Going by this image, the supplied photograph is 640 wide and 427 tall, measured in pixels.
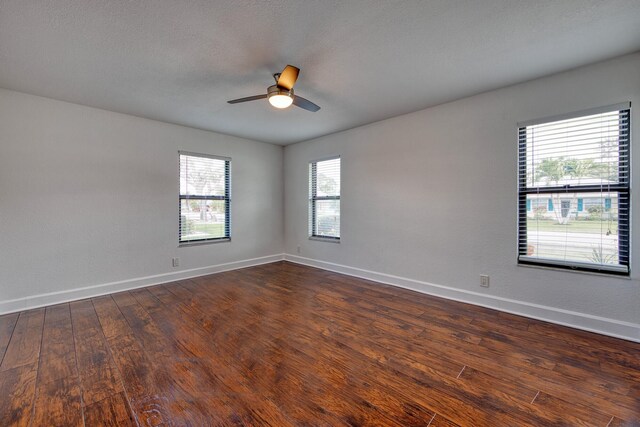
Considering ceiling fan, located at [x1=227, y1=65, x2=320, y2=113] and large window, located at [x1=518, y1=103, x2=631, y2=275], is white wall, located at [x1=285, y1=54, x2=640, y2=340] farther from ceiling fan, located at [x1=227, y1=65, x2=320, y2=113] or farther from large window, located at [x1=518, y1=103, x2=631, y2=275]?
ceiling fan, located at [x1=227, y1=65, x2=320, y2=113]

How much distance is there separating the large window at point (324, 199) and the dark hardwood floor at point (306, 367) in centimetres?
202

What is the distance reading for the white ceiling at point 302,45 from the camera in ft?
5.99

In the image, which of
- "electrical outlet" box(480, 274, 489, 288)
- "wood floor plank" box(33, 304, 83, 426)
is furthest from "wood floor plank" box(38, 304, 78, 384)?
"electrical outlet" box(480, 274, 489, 288)

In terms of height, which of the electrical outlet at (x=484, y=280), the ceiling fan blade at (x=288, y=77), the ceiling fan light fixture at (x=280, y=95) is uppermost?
the ceiling fan blade at (x=288, y=77)

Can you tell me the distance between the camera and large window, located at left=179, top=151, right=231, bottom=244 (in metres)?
4.45

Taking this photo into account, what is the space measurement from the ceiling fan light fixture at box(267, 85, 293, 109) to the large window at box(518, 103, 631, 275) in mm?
2529

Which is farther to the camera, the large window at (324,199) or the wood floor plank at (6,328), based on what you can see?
the large window at (324,199)

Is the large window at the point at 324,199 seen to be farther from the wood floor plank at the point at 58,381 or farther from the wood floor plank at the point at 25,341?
the wood floor plank at the point at 25,341

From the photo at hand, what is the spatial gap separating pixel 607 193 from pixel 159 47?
4239mm

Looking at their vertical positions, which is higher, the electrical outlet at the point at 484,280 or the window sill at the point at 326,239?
the window sill at the point at 326,239

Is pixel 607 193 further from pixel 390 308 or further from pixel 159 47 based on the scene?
pixel 159 47

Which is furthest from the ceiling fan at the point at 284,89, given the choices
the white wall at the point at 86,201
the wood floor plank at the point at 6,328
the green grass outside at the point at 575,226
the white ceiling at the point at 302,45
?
the wood floor plank at the point at 6,328

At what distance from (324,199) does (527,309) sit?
340 cm

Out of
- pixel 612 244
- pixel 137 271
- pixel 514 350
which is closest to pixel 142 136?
pixel 137 271
